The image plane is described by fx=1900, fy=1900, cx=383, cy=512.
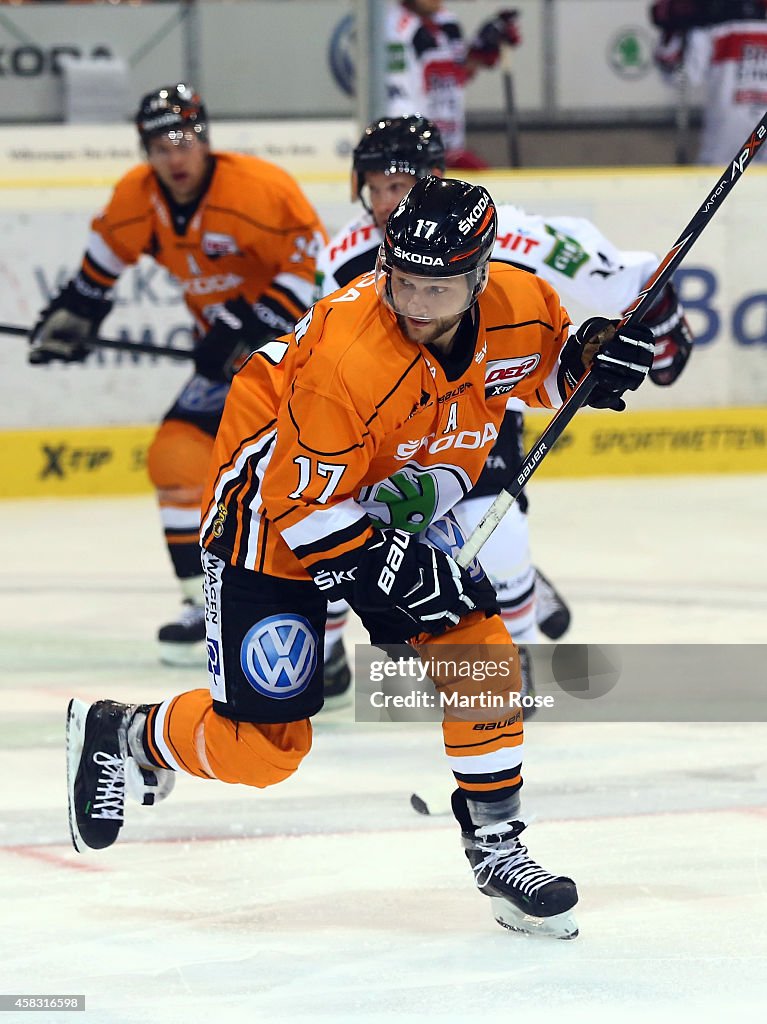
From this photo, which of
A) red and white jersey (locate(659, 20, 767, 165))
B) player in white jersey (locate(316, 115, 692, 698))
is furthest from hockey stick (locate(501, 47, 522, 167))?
player in white jersey (locate(316, 115, 692, 698))

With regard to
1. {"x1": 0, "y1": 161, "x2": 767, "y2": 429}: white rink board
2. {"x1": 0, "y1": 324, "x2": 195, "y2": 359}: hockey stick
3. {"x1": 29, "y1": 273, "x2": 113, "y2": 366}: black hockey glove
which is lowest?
{"x1": 0, "y1": 161, "x2": 767, "y2": 429}: white rink board

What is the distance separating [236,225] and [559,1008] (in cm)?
249

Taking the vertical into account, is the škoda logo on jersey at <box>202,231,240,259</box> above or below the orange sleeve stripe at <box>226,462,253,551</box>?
below

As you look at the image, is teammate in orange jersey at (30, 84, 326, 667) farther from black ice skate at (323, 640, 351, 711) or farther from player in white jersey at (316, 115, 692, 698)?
player in white jersey at (316, 115, 692, 698)

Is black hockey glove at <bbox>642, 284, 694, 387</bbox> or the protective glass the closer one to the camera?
the protective glass

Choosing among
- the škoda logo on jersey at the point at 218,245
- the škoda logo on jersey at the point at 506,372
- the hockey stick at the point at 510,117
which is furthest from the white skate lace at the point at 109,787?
the hockey stick at the point at 510,117

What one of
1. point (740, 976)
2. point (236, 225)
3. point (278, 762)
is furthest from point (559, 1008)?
point (236, 225)

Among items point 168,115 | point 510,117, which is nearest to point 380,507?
point 168,115

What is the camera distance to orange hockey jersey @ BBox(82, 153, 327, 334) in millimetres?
4426

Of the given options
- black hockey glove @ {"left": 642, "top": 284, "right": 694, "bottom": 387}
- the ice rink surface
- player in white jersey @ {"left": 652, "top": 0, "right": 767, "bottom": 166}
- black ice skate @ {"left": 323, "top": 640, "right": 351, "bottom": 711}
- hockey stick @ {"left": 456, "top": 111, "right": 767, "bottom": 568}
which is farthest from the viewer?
player in white jersey @ {"left": 652, "top": 0, "right": 767, "bottom": 166}

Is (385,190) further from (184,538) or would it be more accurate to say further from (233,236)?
(184,538)

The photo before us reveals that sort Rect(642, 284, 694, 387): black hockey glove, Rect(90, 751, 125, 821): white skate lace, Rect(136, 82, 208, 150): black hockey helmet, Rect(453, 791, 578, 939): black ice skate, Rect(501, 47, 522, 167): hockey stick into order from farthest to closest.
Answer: Rect(501, 47, 522, 167): hockey stick → Rect(136, 82, 208, 150): black hockey helmet → Rect(642, 284, 694, 387): black hockey glove → Rect(90, 751, 125, 821): white skate lace → Rect(453, 791, 578, 939): black ice skate

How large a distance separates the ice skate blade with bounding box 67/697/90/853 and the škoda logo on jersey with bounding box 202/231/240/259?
1.76m

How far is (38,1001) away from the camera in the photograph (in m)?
2.43
